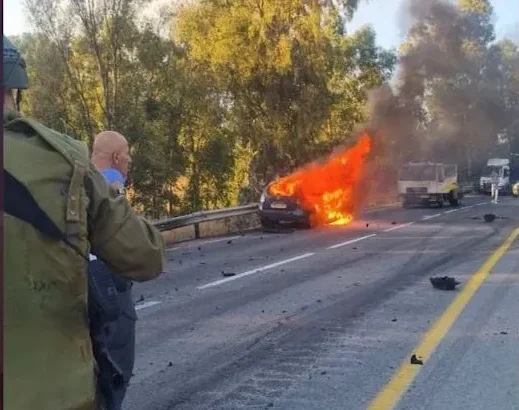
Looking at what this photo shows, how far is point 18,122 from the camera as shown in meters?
1.77

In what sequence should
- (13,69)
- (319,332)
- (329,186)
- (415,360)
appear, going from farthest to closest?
(329,186) < (319,332) < (415,360) < (13,69)

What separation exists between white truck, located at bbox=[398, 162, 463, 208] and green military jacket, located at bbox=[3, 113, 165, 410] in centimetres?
3227

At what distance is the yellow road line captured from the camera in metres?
4.99

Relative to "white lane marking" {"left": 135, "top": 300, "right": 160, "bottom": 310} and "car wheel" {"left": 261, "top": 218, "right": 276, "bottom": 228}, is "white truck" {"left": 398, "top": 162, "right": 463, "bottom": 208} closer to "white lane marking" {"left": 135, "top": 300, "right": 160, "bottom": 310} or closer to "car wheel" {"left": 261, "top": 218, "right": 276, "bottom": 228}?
"car wheel" {"left": 261, "top": 218, "right": 276, "bottom": 228}

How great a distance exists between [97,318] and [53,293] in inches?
13.3

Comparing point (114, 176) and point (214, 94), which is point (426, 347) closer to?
point (114, 176)

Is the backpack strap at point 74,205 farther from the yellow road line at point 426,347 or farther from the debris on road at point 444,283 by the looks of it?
the debris on road at point 444,283

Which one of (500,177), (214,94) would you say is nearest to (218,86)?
(214,94)

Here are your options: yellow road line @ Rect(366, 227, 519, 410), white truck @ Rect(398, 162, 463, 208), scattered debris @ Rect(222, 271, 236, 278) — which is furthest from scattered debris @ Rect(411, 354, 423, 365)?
white truck @ Rect(398, 162, 463, 208)

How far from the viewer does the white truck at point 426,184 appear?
109 feet

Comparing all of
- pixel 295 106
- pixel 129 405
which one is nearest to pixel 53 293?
pixel 129 405

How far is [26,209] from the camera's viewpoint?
5.55 feet

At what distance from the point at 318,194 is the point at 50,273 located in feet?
67.5

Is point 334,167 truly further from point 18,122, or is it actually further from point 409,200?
point 18,122
